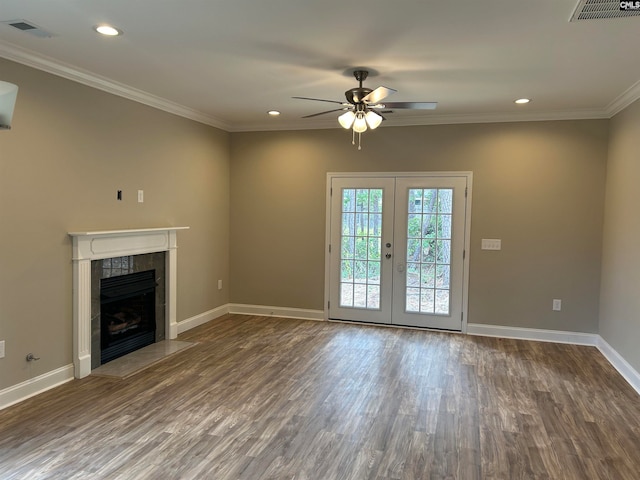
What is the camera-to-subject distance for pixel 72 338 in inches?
154

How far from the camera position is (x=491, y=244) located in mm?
5469

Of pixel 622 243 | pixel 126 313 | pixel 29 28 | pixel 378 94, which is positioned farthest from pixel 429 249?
pixel 29 28

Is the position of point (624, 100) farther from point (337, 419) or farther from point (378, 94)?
point (337, 419)

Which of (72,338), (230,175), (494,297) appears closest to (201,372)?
(72,338)

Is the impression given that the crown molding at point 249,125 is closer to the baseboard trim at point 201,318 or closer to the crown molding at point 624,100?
the crown molding at point 624,100

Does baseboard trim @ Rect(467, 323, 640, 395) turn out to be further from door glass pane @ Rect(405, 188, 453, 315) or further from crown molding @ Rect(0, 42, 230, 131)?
crown molding @ Rect(0, 42, 230, 131)

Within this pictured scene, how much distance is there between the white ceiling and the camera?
2.61 m

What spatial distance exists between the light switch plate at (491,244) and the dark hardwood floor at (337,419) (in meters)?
1.25

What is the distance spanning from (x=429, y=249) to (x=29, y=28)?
4505mm

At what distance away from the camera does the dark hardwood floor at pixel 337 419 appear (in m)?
2.66

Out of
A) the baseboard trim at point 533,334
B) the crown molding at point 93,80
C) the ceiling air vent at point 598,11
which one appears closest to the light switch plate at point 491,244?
the baseboard trim at point 533,334

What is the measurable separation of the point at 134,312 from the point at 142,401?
148 centimetres

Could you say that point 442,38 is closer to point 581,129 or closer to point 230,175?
point 581,129

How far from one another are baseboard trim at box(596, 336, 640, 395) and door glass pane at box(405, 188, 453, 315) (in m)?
1.68
